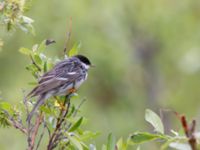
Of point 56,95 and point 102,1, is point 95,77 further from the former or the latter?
point 56,95

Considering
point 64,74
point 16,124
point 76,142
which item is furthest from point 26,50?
point 64,74

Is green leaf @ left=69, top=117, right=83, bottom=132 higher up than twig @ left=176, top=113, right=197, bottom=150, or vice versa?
green leaf @ left=69, top=117, right=83, bottom=132

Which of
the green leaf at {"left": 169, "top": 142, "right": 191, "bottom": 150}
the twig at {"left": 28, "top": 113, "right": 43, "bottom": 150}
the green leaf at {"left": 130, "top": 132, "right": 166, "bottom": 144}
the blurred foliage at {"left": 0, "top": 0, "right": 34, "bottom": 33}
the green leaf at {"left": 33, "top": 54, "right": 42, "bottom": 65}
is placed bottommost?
the green leaf at {"left": 169, "top": 142, "right": 191, "bottom": 150}

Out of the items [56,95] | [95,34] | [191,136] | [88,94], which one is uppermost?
[95,34]

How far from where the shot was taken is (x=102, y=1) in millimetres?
17375

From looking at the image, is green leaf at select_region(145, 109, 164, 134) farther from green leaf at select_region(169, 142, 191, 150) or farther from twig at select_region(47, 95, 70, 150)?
twig at select_region(47, 95, 70, 150)

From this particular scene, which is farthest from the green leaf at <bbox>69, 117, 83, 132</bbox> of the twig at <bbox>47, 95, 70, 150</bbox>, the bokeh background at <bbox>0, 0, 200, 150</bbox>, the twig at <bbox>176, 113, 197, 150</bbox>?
the bokeh background at <bbox>0, 0, 200, 150</bbox>

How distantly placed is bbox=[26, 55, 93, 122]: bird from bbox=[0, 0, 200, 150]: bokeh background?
931 cm

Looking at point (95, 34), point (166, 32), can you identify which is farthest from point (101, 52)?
point (166, 32)

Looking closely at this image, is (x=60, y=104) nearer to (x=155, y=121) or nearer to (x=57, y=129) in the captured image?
(x=57, y=129)

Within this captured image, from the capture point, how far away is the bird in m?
4.23

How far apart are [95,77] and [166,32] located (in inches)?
85.3

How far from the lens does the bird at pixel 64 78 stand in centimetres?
423

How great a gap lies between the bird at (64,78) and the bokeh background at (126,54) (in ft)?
30.5
